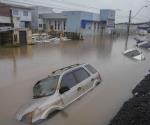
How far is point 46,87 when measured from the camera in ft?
30.4

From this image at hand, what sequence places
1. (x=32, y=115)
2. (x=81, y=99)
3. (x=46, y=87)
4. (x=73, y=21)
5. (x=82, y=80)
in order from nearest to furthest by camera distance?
(x=32, y=115), (x=46, y=87), (x=81, y=99), (x=82, y=80), (x=73, y=21)

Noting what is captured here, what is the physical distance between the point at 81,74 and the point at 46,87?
184 cm

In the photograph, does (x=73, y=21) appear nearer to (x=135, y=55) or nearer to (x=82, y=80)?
(x=135, y=55)

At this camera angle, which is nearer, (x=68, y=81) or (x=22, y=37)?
(x=68, y=81)

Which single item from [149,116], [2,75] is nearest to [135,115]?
[149,116]

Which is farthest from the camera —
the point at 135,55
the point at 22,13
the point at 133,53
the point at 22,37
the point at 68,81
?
the point at 22,13

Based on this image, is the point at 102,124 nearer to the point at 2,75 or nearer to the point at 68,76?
the point at 68,76

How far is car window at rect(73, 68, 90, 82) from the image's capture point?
32.8 feet

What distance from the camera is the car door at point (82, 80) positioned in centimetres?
986

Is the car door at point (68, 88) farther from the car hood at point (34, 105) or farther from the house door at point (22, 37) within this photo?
the house door at point (22, 37)

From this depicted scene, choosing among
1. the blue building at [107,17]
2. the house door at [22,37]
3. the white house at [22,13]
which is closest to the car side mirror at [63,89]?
the house door at [22,37]

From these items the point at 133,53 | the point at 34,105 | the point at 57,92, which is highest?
the point at 57,92

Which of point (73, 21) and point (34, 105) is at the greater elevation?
point (73, 21)

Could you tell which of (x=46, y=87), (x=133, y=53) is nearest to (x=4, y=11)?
(x=133, y=53)
